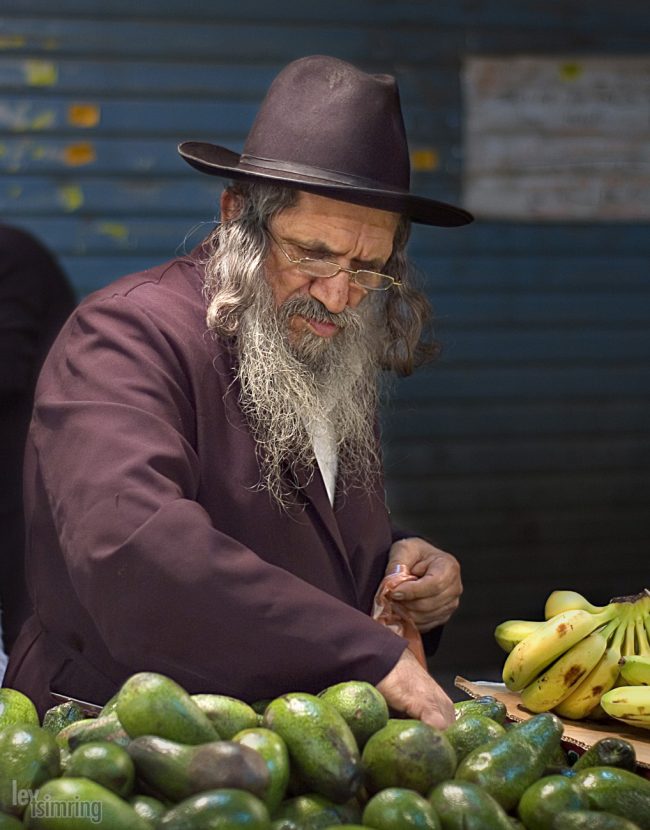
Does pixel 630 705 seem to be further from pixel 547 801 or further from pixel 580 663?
pixel 547 801

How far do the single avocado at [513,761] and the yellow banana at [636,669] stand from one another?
2.22ft

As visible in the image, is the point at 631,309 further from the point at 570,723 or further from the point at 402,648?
the point at 402,648

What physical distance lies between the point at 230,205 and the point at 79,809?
5.70ft

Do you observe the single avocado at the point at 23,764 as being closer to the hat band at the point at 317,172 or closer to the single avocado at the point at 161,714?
the single avocado at the point at 161,714

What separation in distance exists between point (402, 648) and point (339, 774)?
52cm

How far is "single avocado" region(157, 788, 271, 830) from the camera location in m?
1.57

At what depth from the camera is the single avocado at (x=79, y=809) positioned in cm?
156

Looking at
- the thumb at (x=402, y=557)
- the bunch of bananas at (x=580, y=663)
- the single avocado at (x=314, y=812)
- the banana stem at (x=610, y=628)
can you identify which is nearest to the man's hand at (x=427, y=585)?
the thumb at (x=402, y=557)

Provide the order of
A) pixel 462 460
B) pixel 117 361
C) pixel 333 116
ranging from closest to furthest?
pixel 117 361, pixel 333 116, pixel 462 460

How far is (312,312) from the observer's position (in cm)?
290

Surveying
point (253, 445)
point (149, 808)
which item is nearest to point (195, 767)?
point (149, 808)

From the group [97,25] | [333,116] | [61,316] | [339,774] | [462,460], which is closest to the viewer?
[339,774]

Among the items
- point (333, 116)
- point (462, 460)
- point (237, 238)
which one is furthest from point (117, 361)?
point (462, 460)

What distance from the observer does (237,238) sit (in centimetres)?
290
